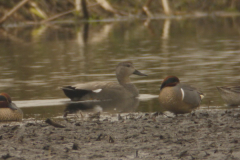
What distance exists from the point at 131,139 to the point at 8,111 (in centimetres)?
308

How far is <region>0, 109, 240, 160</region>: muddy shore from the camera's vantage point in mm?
6539

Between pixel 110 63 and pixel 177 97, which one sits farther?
pixel 110 63

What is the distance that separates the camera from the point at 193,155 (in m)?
6.38

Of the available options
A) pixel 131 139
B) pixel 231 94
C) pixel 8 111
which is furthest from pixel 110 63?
pixel 131 139

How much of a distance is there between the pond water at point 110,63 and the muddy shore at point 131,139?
2038 mm

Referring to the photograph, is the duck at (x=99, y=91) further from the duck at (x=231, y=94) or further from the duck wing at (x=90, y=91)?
the duck at (x=231, y=94)

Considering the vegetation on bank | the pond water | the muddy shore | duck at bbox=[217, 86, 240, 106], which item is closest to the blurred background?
the pond water

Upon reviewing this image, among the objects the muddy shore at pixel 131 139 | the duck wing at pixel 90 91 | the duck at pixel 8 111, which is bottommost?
the muddy shore at pixel 131 139

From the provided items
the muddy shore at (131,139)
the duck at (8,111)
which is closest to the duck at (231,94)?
the muddy shore at (131,139)

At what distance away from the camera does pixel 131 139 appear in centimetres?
729

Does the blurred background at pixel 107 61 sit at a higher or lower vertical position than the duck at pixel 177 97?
higher

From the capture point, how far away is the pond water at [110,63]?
12.2m

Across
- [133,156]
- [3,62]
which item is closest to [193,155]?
[133,156]

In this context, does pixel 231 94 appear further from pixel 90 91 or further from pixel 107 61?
pixel 107 61
